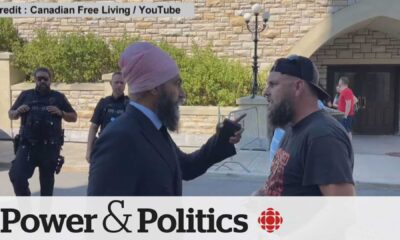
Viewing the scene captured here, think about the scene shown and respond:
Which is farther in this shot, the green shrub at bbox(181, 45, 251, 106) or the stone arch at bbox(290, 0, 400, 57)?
the stone arch at bbox(290, 0, 400, 57)

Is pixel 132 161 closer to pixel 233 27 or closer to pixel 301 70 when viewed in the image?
pixel 301 70

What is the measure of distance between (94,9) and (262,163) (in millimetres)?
9296

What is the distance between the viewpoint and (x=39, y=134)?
18.2 ft

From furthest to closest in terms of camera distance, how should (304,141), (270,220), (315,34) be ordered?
1. (315,34)
2. (270,220)
3. (304,141)

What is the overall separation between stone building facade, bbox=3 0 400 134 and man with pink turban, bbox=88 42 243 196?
13.2 meters

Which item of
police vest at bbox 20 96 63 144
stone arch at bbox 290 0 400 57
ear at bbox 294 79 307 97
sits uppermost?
stone arch at bbox 290 0 400 57

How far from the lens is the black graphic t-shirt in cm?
236

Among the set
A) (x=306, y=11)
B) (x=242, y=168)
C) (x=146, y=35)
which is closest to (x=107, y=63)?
(x=146, y=35)

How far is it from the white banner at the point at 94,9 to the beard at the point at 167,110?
13.9 m

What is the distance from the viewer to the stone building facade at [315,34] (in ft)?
49.2

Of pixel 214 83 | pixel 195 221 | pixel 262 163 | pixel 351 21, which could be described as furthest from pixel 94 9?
pixel 195 221

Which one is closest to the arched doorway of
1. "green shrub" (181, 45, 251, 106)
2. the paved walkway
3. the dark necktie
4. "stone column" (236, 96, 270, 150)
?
"green shrub" (181, 45, 251, 106)

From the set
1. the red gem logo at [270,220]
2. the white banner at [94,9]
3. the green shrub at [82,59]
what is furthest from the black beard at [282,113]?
the white banner at [94,9]

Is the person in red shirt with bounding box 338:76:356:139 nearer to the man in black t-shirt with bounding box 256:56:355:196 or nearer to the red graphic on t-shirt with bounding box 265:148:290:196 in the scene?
the man in black t-shirt with bounding box 256:56:355:196
